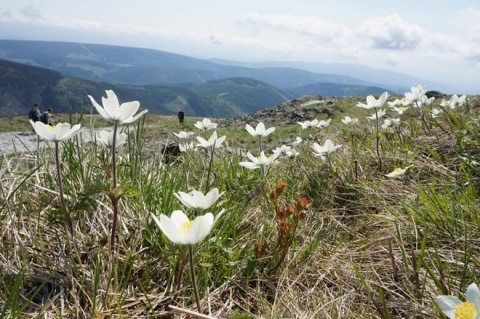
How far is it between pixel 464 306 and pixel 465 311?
17mm

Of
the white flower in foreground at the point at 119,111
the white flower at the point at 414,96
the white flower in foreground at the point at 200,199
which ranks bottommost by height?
the white flower in foreground at the point at 200,199

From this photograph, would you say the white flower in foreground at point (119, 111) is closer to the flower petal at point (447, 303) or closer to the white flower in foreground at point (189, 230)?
the white flower in foreground at point (189, 230)

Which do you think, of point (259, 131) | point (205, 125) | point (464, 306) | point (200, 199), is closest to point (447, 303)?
point (464, 306)

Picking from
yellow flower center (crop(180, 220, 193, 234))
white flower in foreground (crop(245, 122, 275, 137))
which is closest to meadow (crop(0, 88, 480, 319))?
yellow flower center (crop(180, 220, 193, 234))

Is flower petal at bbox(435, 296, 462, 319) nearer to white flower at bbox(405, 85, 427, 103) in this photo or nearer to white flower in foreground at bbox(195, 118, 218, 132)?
white flower in foreground at bbox(195, 118, 218, 132)

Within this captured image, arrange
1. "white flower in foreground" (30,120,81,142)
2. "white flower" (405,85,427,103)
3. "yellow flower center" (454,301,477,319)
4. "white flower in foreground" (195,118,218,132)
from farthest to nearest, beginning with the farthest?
"white flower" (405,85,427,103) < "white flower in foreground" (195,118,218,132) < "white flower in foreground" (30,120,81,142) < "yellow flower center" (454,301,477,319)

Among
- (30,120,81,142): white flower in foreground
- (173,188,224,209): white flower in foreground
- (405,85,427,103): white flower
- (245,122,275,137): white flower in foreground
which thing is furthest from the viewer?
(405,85,427,103): white flower

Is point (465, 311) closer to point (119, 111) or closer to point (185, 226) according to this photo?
point (185, 226)

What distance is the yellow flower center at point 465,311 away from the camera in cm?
120

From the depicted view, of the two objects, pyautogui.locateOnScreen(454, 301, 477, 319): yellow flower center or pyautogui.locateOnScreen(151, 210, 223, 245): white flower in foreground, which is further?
pyautogui.locateOnScreen(151, 210, 223, 245): white flower in foreground

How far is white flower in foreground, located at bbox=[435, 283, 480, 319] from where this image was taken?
121 centimetres

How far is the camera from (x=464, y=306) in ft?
4.02

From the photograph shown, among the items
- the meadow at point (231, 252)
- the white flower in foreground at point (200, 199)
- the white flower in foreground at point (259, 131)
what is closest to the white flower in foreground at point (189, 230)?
the meadow at point (231, 252)

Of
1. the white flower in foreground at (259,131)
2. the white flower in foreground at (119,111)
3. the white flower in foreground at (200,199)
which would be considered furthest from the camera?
the white flower in foreground at (259,131)
